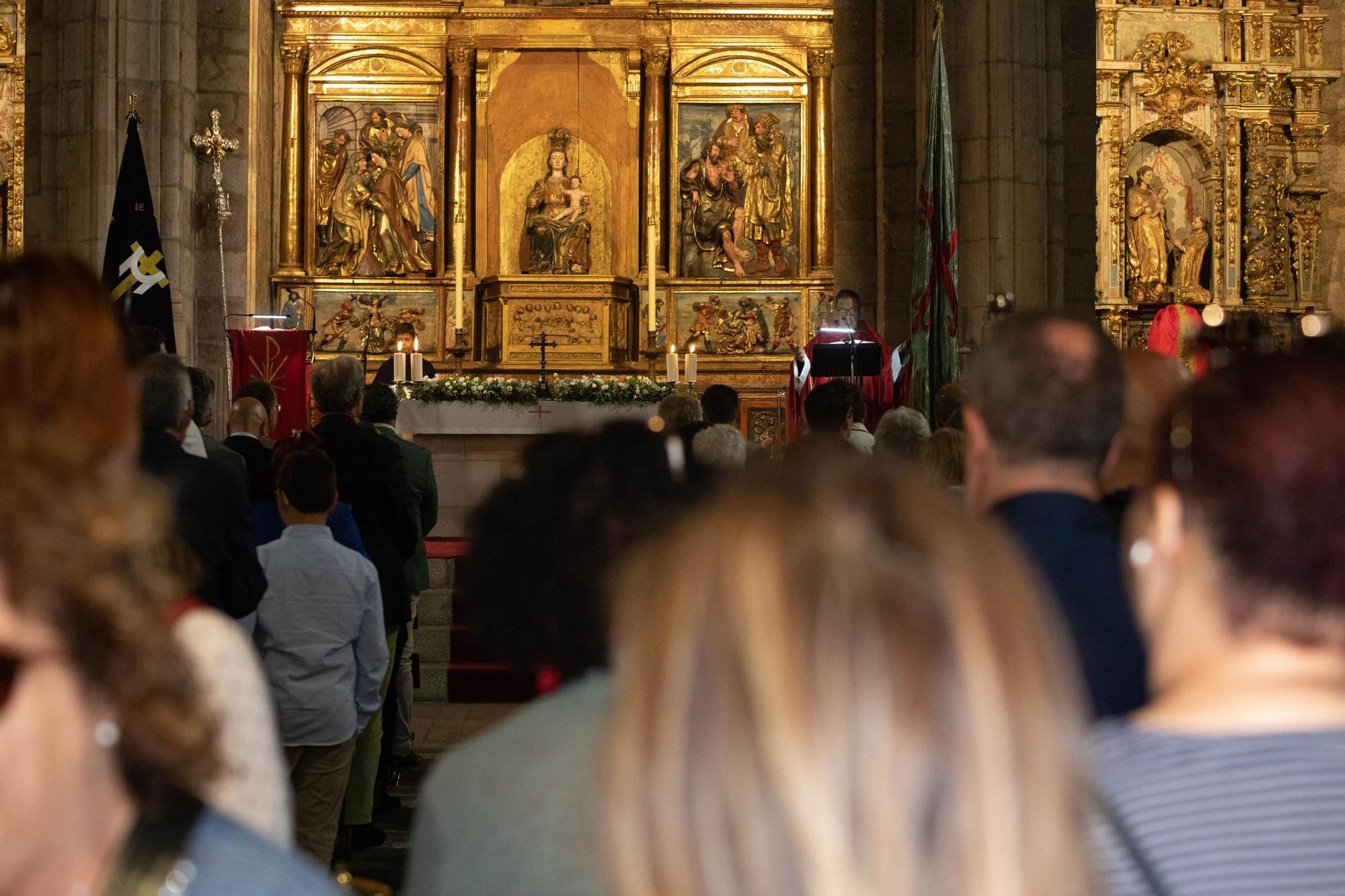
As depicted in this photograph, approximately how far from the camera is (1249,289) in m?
17.2

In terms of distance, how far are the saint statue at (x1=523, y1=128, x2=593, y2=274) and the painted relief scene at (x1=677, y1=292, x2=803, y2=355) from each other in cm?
110

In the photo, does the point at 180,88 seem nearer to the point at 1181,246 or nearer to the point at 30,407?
the point at 30,407

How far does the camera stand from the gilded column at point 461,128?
15391 millimetres

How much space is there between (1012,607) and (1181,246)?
56.0ft

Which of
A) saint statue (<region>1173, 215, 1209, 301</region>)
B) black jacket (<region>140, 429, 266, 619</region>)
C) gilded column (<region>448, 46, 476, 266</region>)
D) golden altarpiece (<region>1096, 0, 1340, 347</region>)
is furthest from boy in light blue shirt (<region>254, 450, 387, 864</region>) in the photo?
saint statue (<region>1173, 215, 1209, 301</region>)

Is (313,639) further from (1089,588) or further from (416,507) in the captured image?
(1089,588)

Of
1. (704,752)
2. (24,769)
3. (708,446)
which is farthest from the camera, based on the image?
(708,446)

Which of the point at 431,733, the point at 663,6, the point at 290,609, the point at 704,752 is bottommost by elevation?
the point at 431,733

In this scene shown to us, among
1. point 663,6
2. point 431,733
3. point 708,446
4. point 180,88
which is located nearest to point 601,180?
point 663,6

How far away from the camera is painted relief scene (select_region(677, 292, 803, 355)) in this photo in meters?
15.4

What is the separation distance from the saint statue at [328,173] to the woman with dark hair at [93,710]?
14625mm

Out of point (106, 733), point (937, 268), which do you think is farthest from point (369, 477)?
point (106, 733)

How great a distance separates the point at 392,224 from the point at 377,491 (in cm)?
981

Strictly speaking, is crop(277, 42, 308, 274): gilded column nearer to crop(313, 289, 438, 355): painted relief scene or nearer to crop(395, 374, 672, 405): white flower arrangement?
crop(313, 289, 438, 355): painted relief scene
